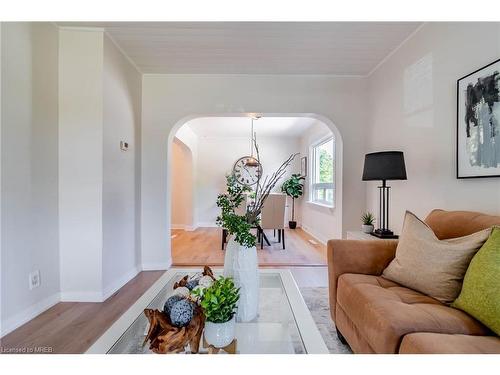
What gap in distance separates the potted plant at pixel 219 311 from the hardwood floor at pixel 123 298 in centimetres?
114

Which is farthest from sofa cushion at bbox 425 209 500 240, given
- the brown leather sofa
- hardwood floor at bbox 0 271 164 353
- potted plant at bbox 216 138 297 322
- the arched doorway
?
hardwood floor at bbox 0 271 164 353

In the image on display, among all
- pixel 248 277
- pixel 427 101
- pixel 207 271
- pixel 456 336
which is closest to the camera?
pixel 456 336

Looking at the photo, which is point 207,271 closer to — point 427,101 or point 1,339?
point 1,339

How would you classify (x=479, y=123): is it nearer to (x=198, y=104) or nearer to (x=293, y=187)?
(x=198, y=104)

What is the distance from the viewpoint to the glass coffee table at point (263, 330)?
102 centimetres

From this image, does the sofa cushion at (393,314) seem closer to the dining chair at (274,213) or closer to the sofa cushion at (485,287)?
the sofa cushion at (485,287)

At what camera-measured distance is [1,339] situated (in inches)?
67.2

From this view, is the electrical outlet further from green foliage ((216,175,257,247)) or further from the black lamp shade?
the black lamp shade

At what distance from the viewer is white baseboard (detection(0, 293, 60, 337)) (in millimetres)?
1760

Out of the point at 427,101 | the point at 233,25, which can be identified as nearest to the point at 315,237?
the point at 427,101

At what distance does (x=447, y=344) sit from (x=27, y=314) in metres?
2.59

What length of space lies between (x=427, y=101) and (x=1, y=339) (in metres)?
3.59
